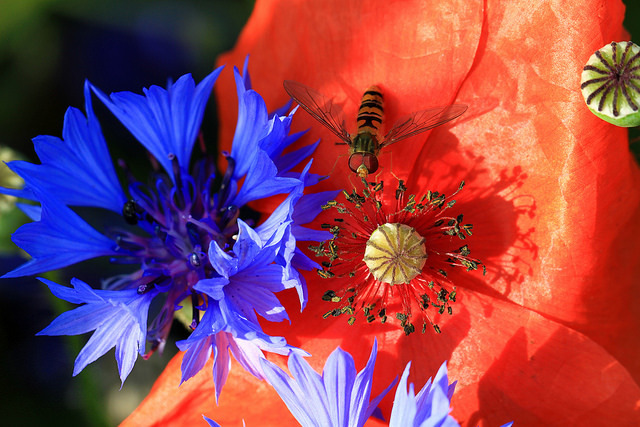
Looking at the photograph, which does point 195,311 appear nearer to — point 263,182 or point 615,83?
point 263,182

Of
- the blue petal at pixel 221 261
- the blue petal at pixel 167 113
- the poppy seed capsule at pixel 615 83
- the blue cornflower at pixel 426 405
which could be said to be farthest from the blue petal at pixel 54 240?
the poppy seed capsule at pixel 615 83

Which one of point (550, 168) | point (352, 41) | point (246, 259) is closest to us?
point (246, 259)

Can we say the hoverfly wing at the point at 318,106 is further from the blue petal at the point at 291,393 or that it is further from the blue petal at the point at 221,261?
the blue petal at the point at 291,393

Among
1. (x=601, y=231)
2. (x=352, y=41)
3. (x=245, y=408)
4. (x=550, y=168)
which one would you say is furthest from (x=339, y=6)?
(x=245, y=408)

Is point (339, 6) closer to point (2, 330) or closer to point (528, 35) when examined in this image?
point (528, 35)

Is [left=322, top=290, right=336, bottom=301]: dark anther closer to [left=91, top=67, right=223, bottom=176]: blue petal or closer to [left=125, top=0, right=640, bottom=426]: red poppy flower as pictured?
[left=125, top=0, right=640, bottom=426]: red poppy flower

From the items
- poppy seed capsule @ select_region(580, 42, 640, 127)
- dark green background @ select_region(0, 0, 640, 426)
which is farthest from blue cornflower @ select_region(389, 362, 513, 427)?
dark green background @ select_region(0, 0, 640, 426)
